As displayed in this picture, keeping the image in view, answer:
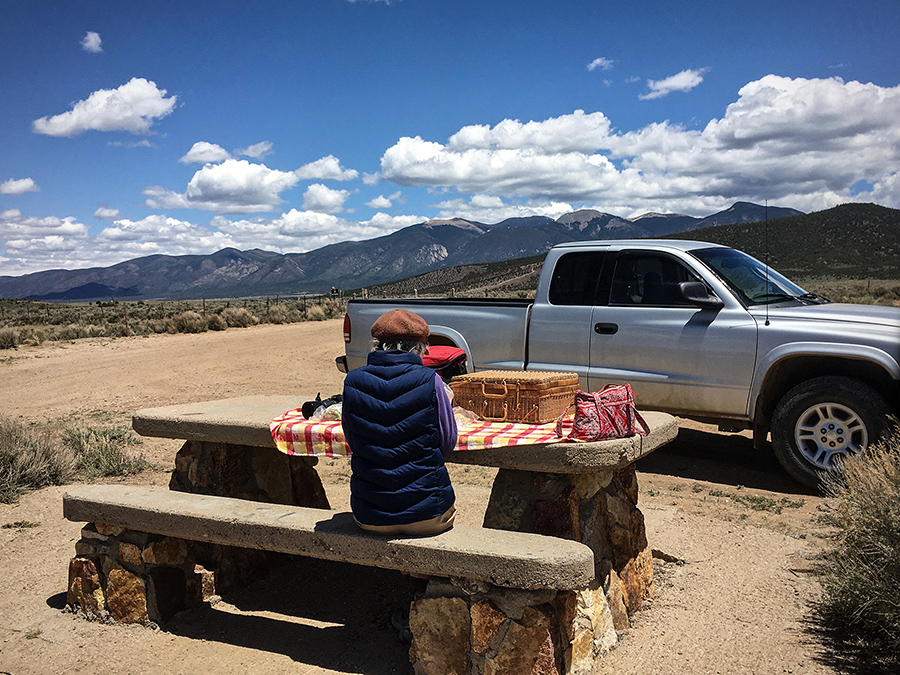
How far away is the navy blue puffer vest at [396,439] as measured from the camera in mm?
3547

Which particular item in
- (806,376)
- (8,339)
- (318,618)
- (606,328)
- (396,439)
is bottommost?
(318,618)

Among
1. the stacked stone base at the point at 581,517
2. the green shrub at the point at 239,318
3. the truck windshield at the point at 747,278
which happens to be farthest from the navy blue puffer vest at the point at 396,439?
the green shrub at the point at 239,318

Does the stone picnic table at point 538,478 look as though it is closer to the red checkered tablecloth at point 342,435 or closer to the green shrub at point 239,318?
the red checkered tablecloth at point 342,435

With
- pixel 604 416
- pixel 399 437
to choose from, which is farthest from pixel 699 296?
pixel 399 437

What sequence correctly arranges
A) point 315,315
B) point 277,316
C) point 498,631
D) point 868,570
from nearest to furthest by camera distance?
point 498,631 < point 868,570 < point 277,316 < point 315,315

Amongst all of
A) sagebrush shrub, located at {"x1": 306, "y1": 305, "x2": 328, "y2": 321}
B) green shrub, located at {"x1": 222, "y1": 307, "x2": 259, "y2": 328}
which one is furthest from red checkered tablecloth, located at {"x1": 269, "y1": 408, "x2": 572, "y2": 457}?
sagebrush shrub, located at {"x1": 306, "y1": 305, "x2": 328, "y2": 321}

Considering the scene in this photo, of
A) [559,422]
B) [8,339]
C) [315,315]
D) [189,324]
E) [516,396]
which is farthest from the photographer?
[315,315]

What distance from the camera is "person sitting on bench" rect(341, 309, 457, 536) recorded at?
3549 mm

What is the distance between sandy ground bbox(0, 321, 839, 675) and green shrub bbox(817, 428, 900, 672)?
0.70 ft

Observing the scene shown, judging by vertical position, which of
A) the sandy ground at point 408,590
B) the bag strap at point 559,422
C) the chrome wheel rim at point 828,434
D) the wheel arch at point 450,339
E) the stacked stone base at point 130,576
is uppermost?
the wheel arch at point 450,339

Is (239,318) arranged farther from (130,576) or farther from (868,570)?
(868,570)

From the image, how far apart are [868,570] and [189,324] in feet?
83.1

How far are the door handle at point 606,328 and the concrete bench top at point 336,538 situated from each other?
364 centimetres

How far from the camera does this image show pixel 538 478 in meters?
4.14
